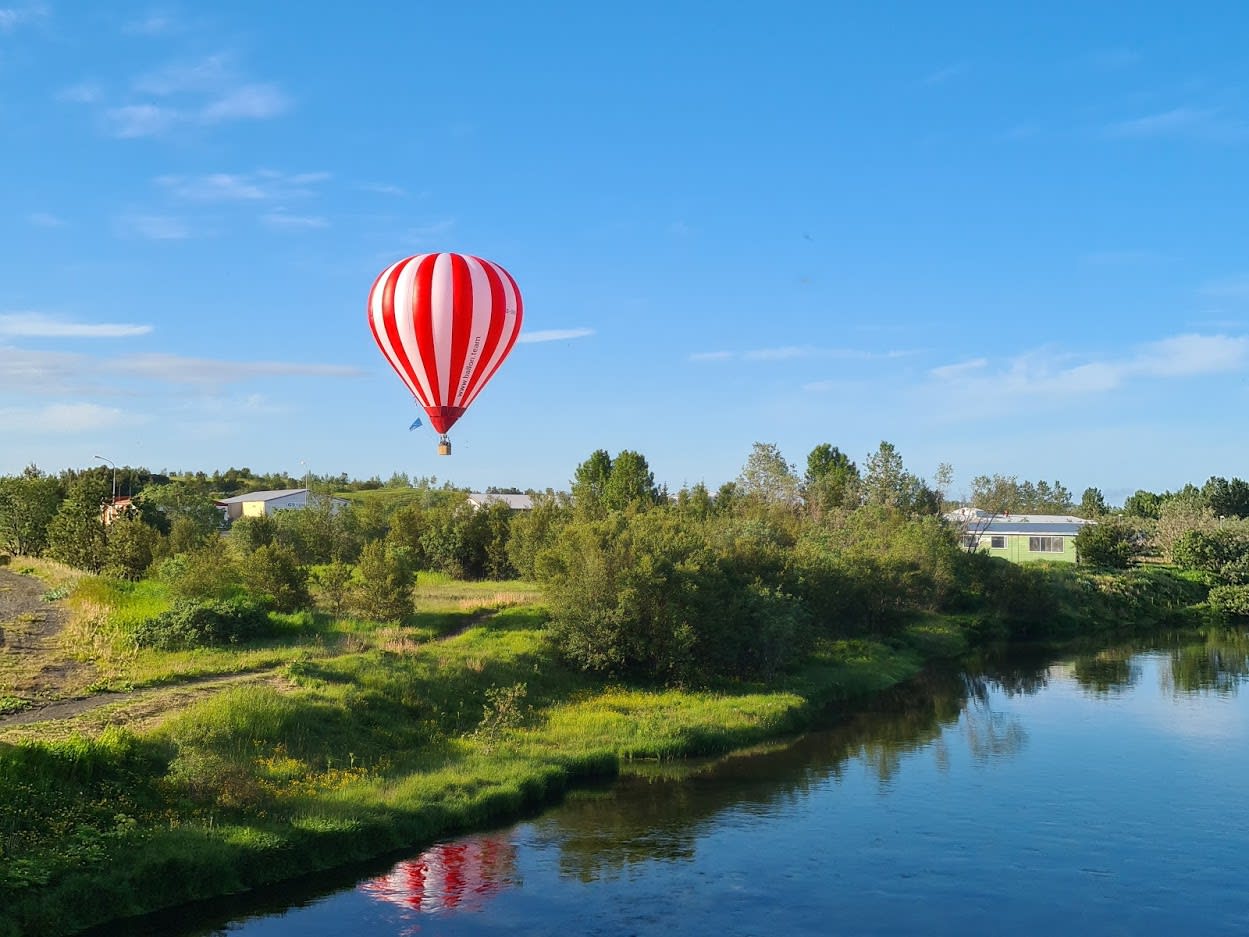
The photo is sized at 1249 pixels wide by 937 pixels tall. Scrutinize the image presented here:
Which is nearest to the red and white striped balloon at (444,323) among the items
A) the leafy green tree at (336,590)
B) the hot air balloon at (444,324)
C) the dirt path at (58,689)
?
the hot air balloon at (444,324)

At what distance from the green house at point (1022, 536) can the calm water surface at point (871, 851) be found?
216 feet

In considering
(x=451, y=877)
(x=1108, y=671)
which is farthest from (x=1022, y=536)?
(x=451, y=877)

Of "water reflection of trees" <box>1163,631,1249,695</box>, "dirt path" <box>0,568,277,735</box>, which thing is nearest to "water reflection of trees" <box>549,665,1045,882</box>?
"dirt path" <box>0,568,277,735</box>

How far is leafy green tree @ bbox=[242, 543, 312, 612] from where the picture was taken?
4056cm

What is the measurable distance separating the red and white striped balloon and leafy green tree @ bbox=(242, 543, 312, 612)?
11.0m

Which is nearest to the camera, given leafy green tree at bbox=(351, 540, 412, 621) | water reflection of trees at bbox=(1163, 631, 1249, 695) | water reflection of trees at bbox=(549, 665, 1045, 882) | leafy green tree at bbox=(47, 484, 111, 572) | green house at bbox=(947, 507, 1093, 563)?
water reflection of trees at bbox=(549, 665, 1045, 882)

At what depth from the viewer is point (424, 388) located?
33781 millimetres

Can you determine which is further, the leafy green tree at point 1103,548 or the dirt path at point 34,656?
the leafy green tree at point 1103,548

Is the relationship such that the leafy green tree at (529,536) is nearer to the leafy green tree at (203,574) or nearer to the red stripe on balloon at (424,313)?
the leafy green tree at (203,574)

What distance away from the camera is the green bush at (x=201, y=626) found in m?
34.5

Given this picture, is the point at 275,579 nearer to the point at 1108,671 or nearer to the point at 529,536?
the point at 529,536

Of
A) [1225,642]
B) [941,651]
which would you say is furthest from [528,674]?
[1225,642]

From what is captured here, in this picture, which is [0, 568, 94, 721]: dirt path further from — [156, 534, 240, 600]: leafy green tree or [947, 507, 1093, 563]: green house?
[947, 507, 1093, 563]: green house

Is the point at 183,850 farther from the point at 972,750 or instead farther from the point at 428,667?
the point at 972,750
